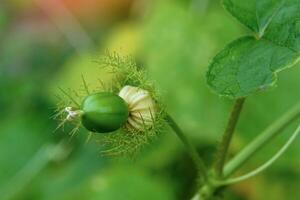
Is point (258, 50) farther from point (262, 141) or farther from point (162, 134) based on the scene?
point (162, 134)

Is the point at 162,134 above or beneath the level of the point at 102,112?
beneath

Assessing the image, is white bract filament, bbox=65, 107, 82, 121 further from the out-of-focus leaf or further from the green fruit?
the out-of-focus leaf

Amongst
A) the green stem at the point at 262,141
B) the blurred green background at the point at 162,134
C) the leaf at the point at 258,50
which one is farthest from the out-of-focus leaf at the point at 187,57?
the leaf at the point at 258,50

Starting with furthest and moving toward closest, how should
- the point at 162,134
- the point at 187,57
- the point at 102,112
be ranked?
the point at 187,57 < the point at 162,134 < the point at 102,112

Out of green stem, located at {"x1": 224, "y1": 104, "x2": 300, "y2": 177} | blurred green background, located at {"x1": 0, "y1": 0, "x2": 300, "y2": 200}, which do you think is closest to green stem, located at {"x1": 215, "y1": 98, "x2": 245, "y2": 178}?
green stem, located at {"x1": 224, "y1": 104, "x2": 300, "y2": 177}

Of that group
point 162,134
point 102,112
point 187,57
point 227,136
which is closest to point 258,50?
point 227,136

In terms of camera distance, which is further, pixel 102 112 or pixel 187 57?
pixel 187 57

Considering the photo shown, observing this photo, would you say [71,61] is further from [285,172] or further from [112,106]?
[112,106]
